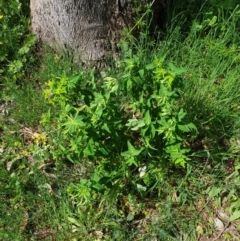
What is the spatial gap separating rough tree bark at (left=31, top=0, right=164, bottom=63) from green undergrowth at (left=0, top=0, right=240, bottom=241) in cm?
12

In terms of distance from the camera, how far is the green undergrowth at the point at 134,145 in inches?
89.8

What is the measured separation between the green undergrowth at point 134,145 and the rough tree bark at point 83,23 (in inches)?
4.6

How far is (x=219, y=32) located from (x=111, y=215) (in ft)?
5.30

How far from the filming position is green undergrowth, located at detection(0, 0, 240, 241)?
2.28m

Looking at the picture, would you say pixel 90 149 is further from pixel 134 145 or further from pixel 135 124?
pixel 134 145

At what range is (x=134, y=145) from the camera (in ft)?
8.79

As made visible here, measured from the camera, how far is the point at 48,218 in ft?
8.52

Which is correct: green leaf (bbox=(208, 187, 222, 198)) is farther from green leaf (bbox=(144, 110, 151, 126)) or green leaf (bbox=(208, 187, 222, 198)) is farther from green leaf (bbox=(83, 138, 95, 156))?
green leaf (bbox=(83, 138, 95, 156))

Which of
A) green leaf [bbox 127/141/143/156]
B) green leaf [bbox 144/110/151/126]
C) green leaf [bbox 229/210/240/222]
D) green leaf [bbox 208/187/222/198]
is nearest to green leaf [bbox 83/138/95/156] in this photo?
green leaf [bbox 127/141/143/156]

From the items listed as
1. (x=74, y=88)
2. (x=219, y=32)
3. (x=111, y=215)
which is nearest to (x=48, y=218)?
(x=111, y=215)

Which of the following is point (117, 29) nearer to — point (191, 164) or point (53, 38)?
point (53, 38)

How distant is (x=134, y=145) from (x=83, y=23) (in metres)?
0.97

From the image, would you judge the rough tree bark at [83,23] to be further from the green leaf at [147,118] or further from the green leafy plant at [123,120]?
the green leaf at [147,118]

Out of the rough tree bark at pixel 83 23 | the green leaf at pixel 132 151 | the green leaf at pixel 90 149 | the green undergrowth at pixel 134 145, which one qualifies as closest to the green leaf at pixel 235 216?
the green undergrowth at pixel 134 145
